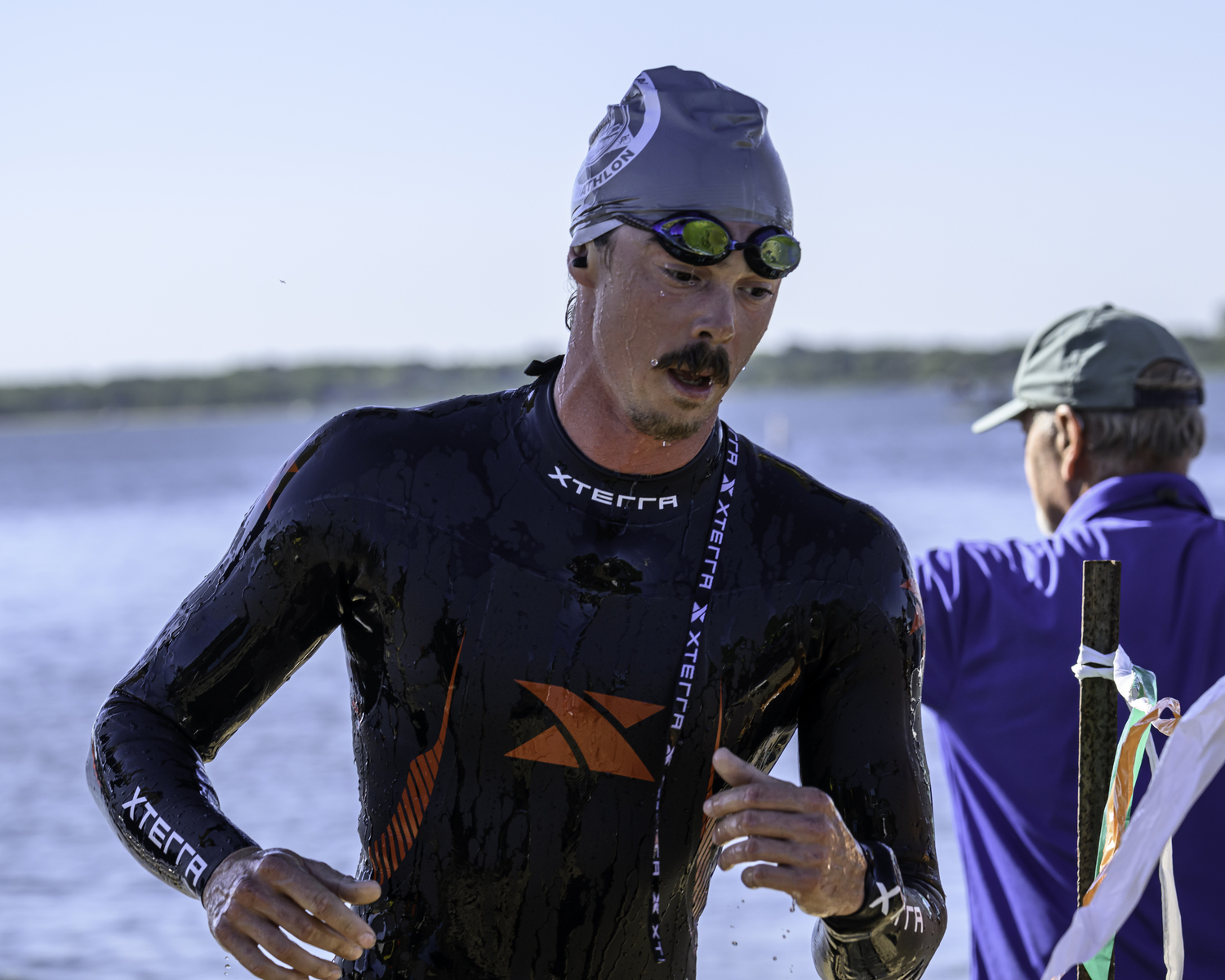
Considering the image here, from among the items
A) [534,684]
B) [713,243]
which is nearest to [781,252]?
[713,243]

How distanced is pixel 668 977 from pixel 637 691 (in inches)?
18.5

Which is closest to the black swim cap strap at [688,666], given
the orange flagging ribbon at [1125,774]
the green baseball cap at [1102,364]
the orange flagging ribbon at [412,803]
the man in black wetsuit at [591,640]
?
the man in black wetsuit at [591,640]

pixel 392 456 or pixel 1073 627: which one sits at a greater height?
pixel 392 456

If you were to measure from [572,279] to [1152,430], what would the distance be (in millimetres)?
2080

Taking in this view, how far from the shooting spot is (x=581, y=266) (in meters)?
2.47

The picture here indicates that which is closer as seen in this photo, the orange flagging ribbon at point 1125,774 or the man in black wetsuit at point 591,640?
the man in black wetsuit at point 591,640

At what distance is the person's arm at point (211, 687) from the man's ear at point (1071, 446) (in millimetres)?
2380

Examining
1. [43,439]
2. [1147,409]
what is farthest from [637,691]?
[43,439]

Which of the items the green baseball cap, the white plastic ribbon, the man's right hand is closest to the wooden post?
the white plastic ribbon

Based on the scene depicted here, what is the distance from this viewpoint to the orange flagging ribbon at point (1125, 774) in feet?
8.46

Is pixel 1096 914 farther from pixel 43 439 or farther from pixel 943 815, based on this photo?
Answer: pixel 43 439

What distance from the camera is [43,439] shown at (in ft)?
555

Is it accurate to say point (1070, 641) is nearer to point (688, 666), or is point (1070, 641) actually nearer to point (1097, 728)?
point (1097, 728)

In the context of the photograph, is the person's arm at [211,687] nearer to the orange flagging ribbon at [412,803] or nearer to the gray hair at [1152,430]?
the orange flagging ribbon at [412,803]
